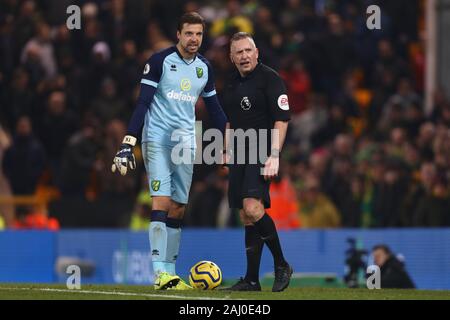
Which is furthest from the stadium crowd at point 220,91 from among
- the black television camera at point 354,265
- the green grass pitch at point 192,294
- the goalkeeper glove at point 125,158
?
the goalkeeper glove at point 125,158

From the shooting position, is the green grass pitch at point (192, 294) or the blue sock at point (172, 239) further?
the blue sock at point (172, 239)

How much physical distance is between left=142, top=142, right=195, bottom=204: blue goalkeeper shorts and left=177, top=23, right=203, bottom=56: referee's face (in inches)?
39.3

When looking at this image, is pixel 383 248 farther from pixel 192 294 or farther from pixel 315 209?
pixel 192 294

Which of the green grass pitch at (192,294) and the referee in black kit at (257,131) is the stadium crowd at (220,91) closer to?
the green grass pitch at (192,294)

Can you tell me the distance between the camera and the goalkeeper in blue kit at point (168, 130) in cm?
1299

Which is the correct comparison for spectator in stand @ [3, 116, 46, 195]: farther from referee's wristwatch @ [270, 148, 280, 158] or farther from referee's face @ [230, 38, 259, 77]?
referee's wristwatch @ [270, 148, 280, 158]

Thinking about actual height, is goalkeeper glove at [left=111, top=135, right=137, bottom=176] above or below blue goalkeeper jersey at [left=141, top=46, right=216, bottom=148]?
below

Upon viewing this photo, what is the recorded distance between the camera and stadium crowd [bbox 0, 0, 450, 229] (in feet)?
69.7
